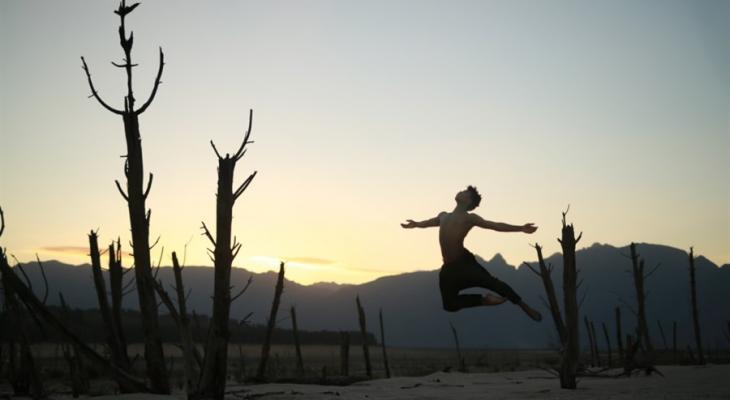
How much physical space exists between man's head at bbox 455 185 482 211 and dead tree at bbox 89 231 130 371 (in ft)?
15.5

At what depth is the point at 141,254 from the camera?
725 centimetres

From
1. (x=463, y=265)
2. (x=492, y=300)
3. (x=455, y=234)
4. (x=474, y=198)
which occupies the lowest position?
(x=492, y=300)

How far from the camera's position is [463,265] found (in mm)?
7977

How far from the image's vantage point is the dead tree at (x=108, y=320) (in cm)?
835

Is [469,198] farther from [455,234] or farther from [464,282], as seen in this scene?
[464,282]

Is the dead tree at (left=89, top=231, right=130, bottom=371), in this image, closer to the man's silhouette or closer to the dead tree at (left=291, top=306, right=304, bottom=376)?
the man's silhouette

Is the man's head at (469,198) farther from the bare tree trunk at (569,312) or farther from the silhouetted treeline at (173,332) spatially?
the silhouetted treeline at (173,332)

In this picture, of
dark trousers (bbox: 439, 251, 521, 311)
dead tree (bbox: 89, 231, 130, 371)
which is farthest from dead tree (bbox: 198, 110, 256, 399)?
dark trousers (bbox: 439, 251, 521, 311)

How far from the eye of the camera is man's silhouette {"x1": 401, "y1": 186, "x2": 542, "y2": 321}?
312 inches

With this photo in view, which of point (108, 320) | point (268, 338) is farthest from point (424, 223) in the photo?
point (268, 338)

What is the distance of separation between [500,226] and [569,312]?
425cm

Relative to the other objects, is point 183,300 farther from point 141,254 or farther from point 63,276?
point 63,276

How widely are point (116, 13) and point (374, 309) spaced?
565 ft

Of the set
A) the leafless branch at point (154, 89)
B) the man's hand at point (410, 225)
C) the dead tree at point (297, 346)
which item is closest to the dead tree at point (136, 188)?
the leafless branch at point (154, 89)
